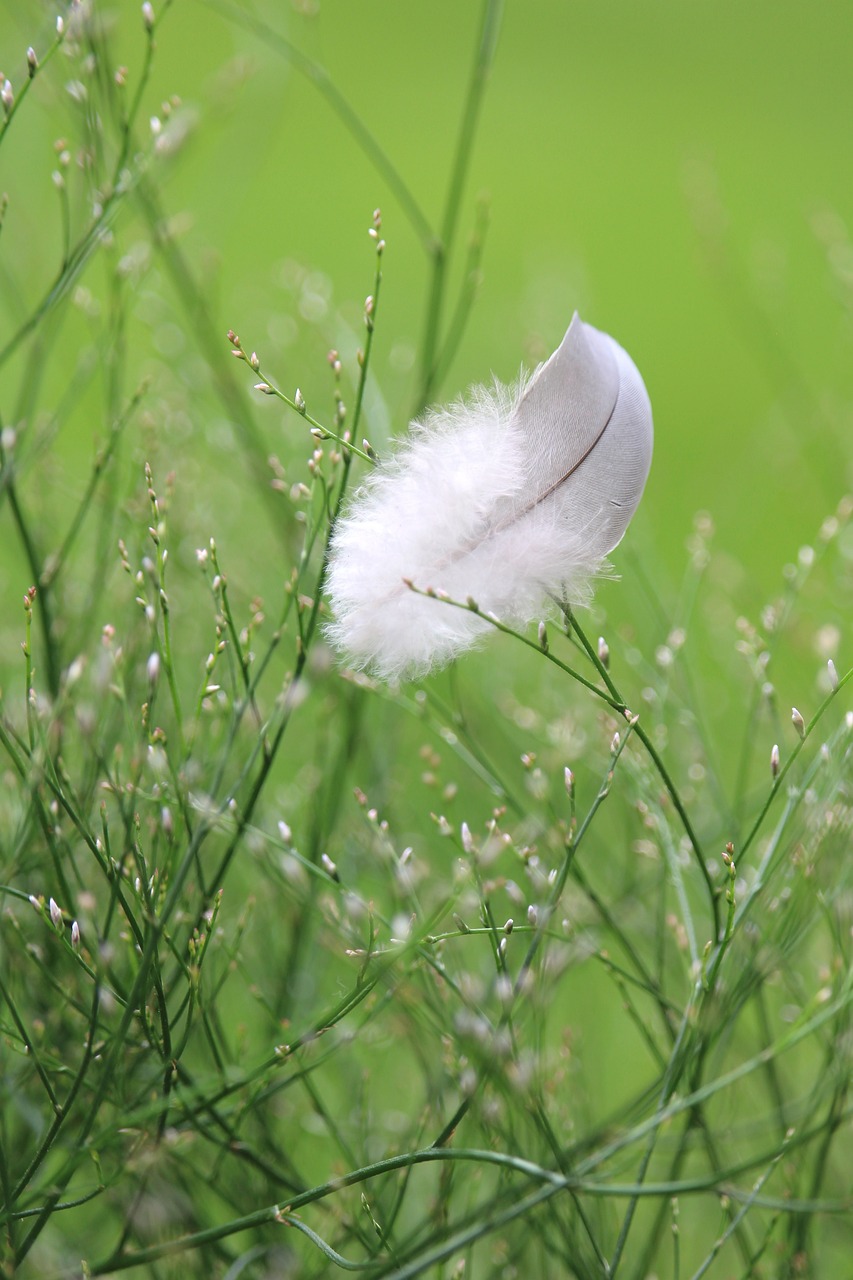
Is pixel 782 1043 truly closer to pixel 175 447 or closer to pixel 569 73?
pixel 175 447

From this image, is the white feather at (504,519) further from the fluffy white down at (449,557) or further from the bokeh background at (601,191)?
the bokeh background at (601,191)

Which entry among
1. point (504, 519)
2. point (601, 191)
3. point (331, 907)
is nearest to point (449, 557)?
point (504, 519)

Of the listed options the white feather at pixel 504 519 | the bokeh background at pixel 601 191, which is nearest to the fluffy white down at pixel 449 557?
the white feather at pixel 504 519

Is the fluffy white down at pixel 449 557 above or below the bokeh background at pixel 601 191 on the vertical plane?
below

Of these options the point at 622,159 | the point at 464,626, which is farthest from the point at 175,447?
the point at 622,159

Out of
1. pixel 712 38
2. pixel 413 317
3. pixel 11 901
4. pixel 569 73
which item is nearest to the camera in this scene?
pixel 11 901

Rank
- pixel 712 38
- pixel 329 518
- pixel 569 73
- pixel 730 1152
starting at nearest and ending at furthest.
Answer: pixel 329 518 → pixel 730 1152 → pixel 569 73 → pixel 712 38

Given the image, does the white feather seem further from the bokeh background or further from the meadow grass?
the bokeh background
